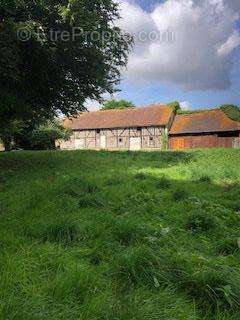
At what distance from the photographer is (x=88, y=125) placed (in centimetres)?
6888

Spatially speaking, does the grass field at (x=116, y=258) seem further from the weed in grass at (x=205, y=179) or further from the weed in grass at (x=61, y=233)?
the weed in grass at (x=205, y=179)

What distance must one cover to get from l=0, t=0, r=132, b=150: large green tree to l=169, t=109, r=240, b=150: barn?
40932mm

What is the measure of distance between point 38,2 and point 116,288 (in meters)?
14.1

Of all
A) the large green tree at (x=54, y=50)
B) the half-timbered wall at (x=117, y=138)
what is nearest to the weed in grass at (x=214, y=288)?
the large green tree at (x=54, y=50)

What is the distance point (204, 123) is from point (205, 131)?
1.85 meters

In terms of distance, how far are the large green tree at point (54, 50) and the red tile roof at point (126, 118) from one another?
43332mm

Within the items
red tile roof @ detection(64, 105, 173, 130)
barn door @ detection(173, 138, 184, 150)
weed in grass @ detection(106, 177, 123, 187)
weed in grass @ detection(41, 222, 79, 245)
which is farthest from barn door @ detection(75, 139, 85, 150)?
weed in grass @ detection(41, 222, 79, 245)

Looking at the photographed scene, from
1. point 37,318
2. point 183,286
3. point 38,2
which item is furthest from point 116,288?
point 38,2

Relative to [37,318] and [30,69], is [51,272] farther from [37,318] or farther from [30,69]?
[30,69]

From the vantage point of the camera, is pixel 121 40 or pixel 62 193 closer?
pixel 62 193

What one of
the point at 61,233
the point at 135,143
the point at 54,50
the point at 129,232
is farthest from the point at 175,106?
the point at 61,233

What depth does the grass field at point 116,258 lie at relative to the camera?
157 inches

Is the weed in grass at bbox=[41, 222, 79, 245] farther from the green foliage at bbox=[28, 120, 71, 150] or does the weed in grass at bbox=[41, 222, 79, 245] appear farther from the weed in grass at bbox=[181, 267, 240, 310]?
the green foliage at bbox=[28, 120, 71, 150]

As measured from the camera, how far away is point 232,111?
193ft
